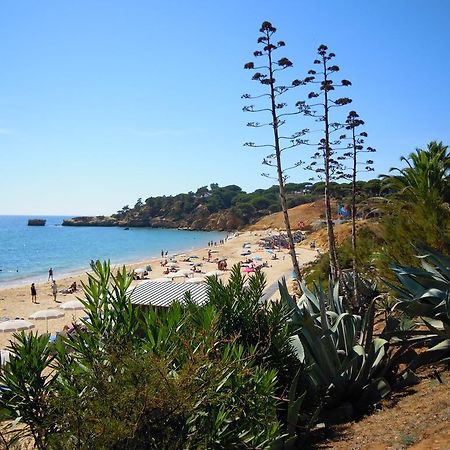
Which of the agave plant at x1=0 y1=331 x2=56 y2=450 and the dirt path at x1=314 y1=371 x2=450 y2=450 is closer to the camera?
the agave plant at x1=0 y1=331 x2=56 y2=450

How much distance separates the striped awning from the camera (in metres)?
12.0

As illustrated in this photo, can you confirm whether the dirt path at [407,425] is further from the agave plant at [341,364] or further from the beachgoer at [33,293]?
the beachgoer at [33,293]

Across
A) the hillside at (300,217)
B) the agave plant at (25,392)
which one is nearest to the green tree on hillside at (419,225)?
the agave plant at (25,392)

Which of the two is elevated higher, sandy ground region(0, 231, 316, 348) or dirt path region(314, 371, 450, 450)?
dirt path region(314, 371, 450, 450)

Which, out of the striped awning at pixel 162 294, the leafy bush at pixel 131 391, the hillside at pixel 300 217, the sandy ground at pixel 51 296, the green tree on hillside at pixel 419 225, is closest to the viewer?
the leafy bush at pixel 131 391

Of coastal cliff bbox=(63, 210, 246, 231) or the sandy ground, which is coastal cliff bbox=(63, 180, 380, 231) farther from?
the sandy ground

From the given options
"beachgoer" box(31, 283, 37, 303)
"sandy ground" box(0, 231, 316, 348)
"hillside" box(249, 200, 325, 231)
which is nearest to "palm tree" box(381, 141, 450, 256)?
"sandy ground" box(0, 231, 316, 348)

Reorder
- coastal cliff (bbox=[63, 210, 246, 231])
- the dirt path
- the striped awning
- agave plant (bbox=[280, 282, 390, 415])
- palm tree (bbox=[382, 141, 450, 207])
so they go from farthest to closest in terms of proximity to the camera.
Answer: coastal cliff (bbox=[63, 210, 246, 231]), the striped awning, palm tree (bbox=[382, 141, 450, 207]), agave plant (bbox=[280, 282, 390, 415]), the dirt path

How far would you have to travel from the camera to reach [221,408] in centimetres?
300

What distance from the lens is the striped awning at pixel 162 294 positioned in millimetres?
11984

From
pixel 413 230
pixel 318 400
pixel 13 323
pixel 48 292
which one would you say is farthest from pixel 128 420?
pixel 48 292

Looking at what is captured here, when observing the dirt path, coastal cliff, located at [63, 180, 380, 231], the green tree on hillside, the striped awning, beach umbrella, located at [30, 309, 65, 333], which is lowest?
beach umbrella, located at [30, 309, 65, 333]

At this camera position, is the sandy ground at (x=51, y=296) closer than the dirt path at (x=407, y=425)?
No

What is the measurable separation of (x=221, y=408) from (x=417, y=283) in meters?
3.56
